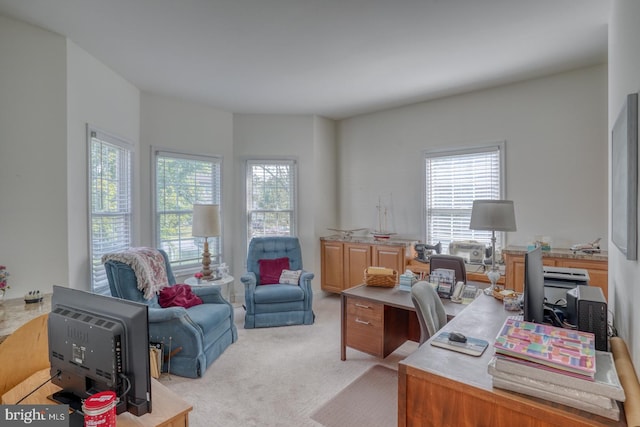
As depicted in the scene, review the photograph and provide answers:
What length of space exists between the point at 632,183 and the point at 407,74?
268 centimetres

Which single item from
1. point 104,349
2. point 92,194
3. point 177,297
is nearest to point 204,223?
point 177,297

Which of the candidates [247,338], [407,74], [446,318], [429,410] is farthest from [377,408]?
[407,74]

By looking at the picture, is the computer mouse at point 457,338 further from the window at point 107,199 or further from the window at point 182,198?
the window at point 182,198

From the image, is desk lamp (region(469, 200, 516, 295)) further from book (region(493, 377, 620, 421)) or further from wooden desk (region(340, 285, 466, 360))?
book (region(493, 377, 620, 421))

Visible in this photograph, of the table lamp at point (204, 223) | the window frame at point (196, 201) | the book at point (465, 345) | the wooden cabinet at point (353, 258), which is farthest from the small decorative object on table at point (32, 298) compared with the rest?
the wooden cabinet at point (353, 258)

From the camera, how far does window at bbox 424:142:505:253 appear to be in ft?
13.1

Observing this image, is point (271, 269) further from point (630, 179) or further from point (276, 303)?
point (630, 179)

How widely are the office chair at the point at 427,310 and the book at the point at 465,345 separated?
353 mm

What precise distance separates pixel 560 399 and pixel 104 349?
148 centimetres

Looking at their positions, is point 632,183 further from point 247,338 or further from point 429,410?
point 247,338

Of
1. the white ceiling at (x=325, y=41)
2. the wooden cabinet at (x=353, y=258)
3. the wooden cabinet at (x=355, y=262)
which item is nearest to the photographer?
the white ceiling at (x=325, y=41)

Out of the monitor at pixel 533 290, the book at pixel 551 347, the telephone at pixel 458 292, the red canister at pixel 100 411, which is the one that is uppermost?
the monitor at pixel 533 290

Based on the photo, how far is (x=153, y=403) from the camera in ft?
3.86

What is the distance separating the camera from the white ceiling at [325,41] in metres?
2.31
